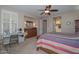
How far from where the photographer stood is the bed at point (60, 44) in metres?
2.09

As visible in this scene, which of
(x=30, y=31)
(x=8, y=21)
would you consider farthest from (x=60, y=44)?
(x=8, y=21)

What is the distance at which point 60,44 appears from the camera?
8.14ft

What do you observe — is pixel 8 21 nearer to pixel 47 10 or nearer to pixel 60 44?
pixel 47 10

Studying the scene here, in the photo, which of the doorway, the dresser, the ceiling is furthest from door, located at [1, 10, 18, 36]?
the doorway

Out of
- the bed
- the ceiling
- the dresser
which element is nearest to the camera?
the bed

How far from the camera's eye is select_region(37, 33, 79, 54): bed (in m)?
2.09

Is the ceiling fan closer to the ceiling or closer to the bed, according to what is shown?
→ the ceiling

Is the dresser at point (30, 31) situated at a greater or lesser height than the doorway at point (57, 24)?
lesser

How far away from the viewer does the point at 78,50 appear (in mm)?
2016

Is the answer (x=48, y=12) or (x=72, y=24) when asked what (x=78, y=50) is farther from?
(x=48, y=12)

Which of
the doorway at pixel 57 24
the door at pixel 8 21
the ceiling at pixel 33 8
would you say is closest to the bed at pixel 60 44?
the doorway at pixel 57 24

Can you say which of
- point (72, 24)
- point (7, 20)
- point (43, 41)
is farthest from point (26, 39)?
point (72, 24)

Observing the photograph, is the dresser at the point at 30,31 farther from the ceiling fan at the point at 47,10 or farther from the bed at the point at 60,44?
the ceiling fan at the point at 47,10

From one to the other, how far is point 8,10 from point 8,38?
102 centimetres
